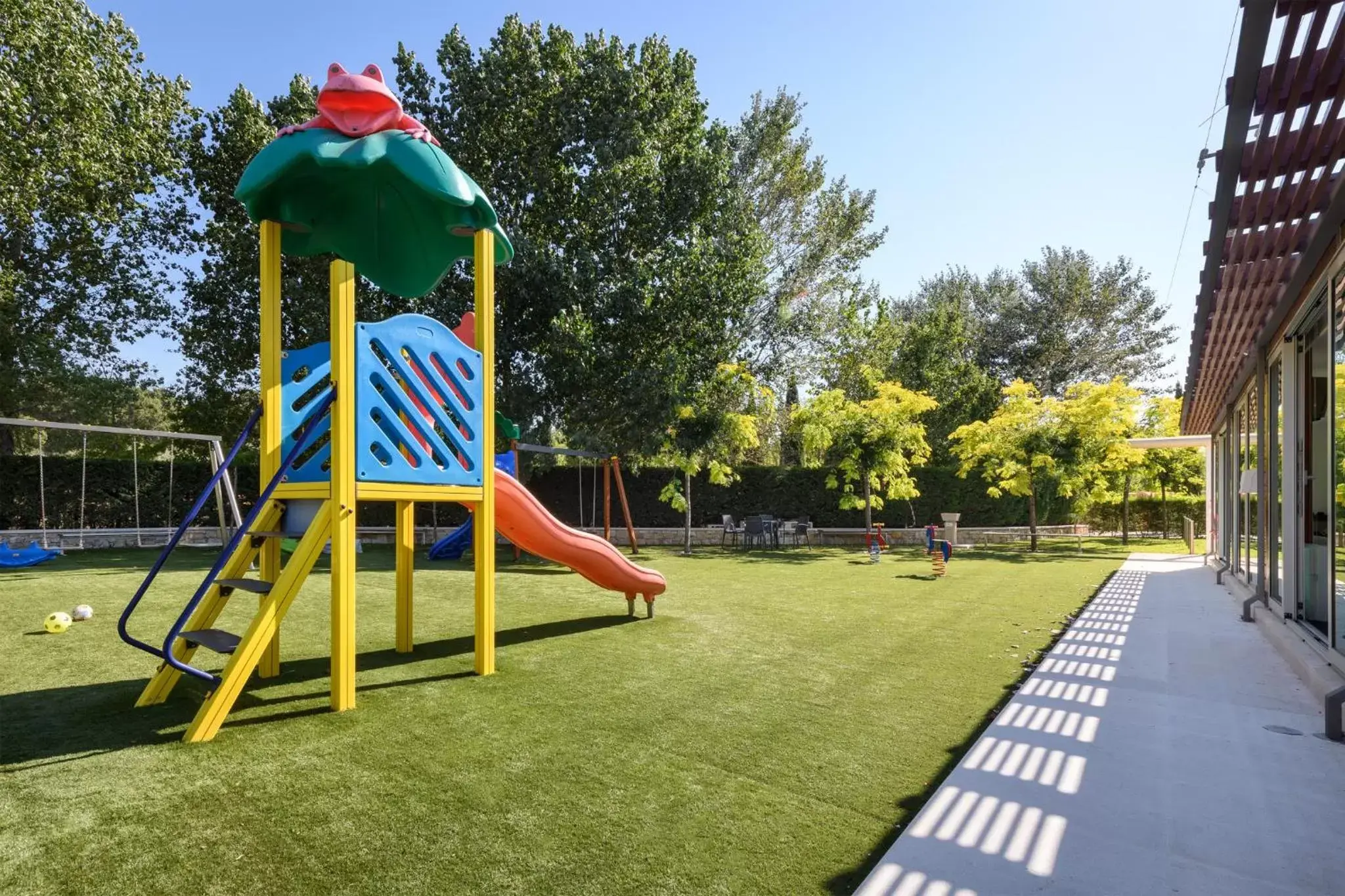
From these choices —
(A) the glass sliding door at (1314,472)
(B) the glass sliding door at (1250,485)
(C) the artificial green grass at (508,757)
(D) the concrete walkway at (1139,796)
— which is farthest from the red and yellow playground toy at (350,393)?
(B) the glass sliding door at (1250,485)

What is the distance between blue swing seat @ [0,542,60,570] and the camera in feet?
40.8

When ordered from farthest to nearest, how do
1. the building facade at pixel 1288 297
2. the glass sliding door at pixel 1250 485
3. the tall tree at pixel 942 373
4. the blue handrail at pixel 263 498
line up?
the tall tree at pixel 942 373 < the glass sliding door at pixel 1250 485 < the blue handrail at pixel 263 498 < the building facade at pixel 1288 297

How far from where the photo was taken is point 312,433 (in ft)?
16.3

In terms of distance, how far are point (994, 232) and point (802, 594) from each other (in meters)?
11.6

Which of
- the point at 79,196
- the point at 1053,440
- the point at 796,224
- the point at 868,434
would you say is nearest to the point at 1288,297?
the point at 868,434

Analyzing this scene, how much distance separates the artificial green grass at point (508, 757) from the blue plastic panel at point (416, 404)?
A: 5.13ft

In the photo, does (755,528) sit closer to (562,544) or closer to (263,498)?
(562,544)

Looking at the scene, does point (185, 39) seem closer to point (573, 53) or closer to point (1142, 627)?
point (573, 53)

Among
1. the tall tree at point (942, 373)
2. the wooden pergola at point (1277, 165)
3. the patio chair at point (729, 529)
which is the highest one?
the tall tree at point (942, 373)

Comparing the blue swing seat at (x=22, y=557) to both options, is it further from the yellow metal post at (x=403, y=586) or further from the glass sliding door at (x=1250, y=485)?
the glass sliding door at (x=1250, y=485)

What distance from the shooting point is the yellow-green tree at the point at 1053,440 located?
18156 millimetres

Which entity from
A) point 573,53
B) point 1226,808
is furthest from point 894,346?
point 1226,808

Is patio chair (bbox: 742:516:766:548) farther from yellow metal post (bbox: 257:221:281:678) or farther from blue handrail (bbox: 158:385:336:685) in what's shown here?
blue handrail (bbox: 158:385:336:685)

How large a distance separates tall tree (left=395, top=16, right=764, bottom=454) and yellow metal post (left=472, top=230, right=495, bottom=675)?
10356mm
